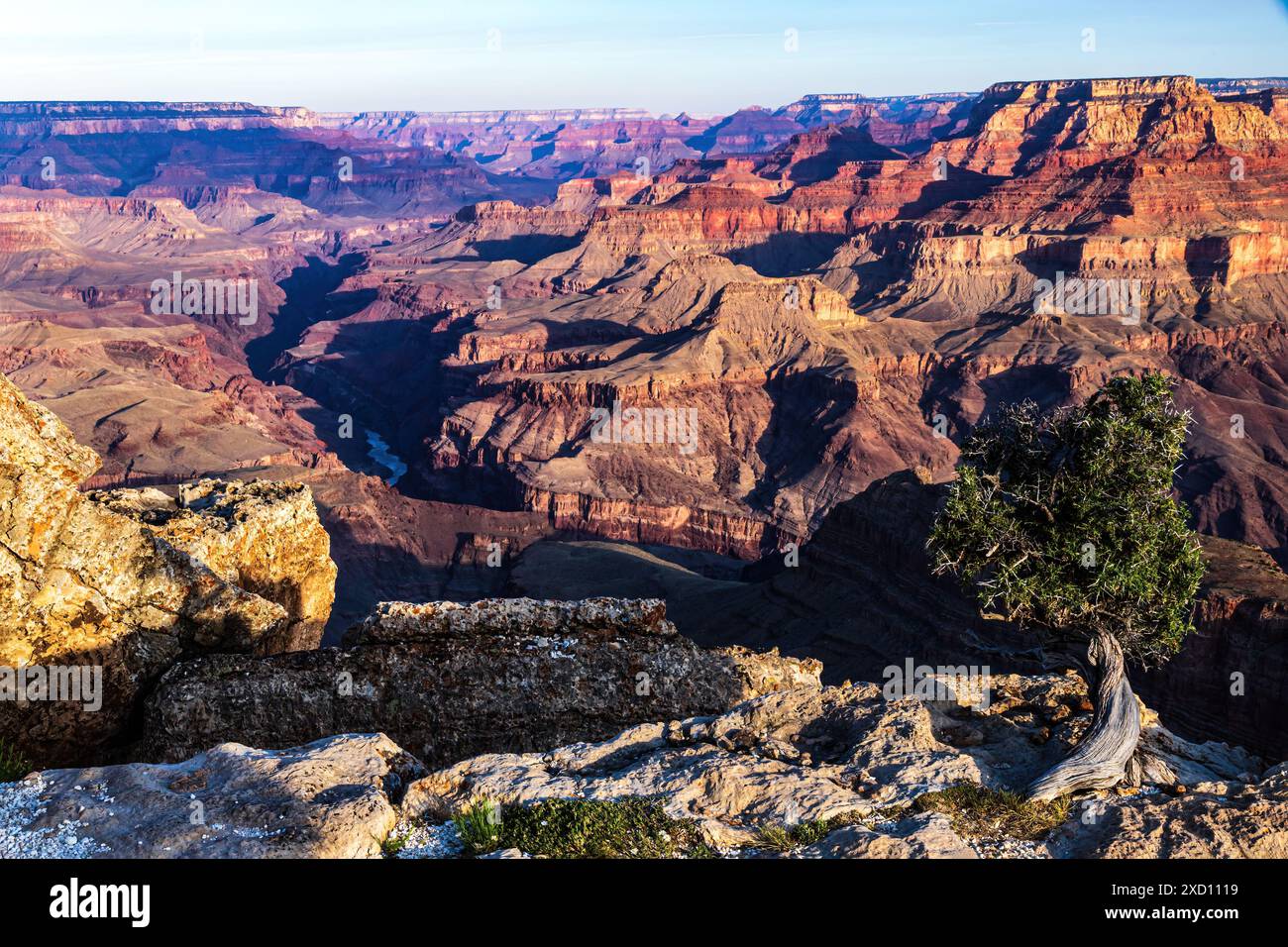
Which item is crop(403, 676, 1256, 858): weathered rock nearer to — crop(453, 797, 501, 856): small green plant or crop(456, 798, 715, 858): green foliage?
crop(456, 798, 715, 858): green foliage

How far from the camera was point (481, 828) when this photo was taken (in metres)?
11.0

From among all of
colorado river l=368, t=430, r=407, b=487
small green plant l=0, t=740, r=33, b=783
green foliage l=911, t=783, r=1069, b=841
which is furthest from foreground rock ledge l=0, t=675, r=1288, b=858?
colorado river l=368, t=430, r=407, b=487

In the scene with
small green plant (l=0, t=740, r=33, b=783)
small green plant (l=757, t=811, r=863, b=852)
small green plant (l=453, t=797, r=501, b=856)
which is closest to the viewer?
small green plant (l=453, t=797, r=501, b=856)

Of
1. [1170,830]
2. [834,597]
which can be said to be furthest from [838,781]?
[834,597]

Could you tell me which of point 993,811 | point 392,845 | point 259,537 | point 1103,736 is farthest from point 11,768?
point 1103,736

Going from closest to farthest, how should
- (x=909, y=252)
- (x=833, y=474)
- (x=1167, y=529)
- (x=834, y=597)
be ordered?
1. (x=1167, y=529)
2. (x=834, y=597)
3. (x=833, y=474)
4. (x=909, y=252)

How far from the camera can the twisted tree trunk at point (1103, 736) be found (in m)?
12.5

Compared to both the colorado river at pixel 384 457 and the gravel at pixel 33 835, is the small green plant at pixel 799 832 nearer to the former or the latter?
the gravel at pixel 33 835

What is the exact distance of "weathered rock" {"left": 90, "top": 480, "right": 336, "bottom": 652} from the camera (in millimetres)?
21438

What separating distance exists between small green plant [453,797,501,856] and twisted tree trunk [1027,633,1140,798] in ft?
20.1

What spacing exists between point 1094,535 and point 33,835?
13415mm
